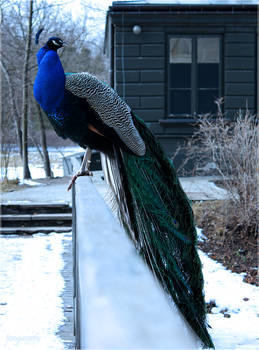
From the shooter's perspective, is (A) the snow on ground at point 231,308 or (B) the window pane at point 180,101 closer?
(A) the snow on ground at point 231,308

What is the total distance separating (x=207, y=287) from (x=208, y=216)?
181 cm

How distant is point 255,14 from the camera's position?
9.20m

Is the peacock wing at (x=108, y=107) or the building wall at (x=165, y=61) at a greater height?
the building wall at (x=165, y=61)

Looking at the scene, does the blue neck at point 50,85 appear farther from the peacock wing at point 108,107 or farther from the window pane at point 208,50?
the window pane at point 208,50

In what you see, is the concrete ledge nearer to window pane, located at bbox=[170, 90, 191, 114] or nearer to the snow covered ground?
the snow covered ground

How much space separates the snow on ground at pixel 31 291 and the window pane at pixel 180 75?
4.94 metres

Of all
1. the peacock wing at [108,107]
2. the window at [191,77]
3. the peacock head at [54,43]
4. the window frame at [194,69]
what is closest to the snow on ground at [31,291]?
the peacock wing at [108,107]

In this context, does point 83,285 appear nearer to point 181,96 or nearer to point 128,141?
point 128,141

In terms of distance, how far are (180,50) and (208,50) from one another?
61 centimetres

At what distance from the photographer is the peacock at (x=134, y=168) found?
2.74 metres

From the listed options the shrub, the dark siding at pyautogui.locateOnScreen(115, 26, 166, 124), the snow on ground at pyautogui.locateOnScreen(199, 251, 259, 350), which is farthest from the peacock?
the dark siding at pyautogui.locateOnScreen(115, 26, 166, 124)

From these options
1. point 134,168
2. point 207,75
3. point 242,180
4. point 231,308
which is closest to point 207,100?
point 207,75

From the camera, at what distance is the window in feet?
31.1

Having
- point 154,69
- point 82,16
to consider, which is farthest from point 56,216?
point 82,16
